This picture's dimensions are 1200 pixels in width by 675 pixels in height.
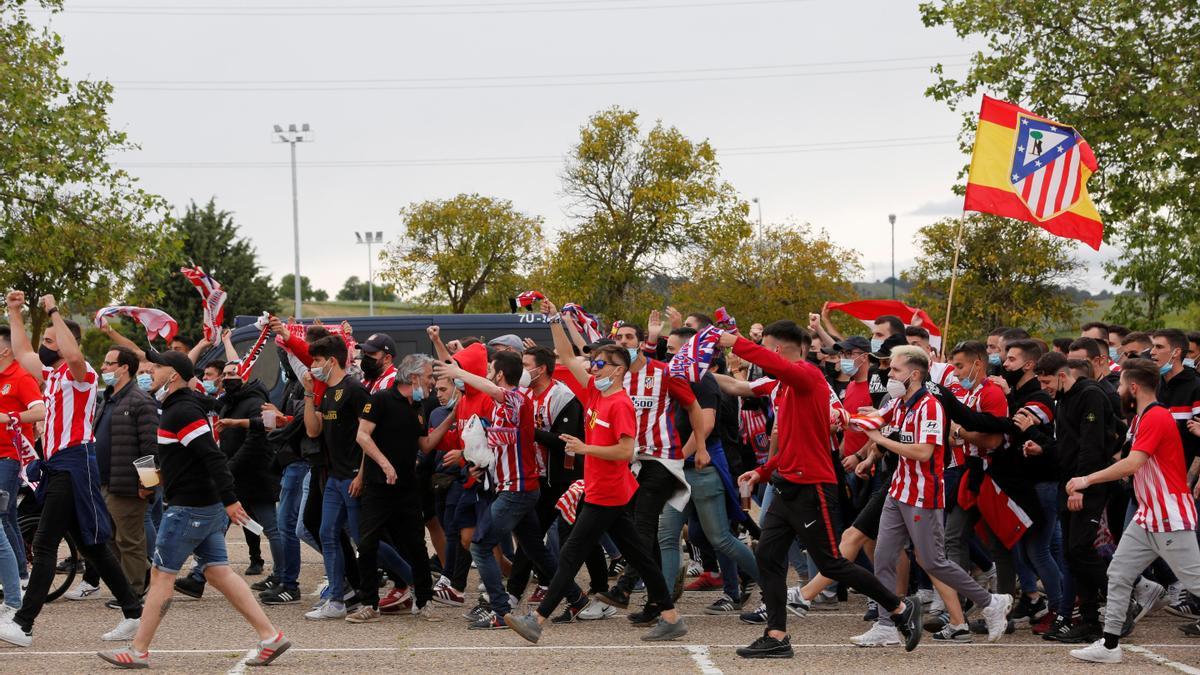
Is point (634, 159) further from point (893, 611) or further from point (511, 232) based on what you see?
point (893, 611)

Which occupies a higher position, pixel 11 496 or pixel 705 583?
pixel 11 496

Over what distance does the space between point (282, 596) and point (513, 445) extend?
8.03 ft

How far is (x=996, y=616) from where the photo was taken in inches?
311

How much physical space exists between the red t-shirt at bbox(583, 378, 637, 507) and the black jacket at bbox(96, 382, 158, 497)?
3.19 m

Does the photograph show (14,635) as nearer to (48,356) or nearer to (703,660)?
(48,356)

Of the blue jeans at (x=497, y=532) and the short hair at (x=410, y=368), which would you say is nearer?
the blue jeans at (x=497, y=532)

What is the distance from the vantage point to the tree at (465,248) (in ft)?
176

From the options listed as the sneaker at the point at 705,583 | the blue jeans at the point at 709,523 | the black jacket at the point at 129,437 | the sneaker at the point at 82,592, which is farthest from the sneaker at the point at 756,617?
the sneaker at the point at 82,592

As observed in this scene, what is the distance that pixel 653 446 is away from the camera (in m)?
8.33

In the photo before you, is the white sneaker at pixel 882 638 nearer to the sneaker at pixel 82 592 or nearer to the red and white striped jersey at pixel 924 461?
the red and white striped jersey at pixel 924 461

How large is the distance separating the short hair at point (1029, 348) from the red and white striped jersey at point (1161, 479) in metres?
1.09

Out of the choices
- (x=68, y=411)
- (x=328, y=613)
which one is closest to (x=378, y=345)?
(x=328, y=613)

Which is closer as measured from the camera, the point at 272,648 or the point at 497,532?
the point at 272,648

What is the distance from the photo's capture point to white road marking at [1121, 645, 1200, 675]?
7.07 meters
